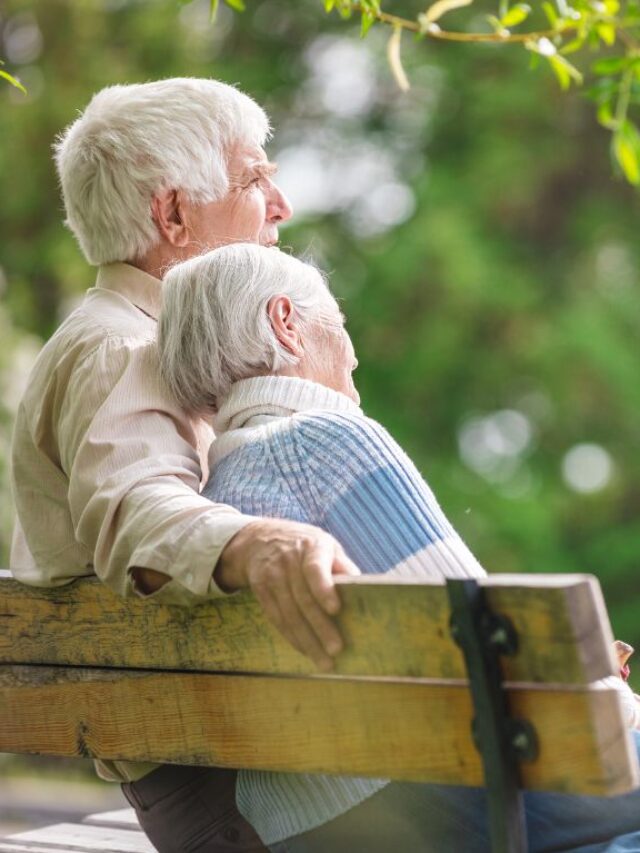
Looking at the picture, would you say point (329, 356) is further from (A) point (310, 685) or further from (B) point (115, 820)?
(B) point (115, 820)

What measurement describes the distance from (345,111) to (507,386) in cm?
194

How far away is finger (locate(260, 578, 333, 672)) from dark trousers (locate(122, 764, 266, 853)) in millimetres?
576

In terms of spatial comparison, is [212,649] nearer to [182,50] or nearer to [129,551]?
[129,551]

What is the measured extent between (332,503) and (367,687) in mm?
279

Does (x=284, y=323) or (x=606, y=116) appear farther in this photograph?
(x=606, y=116)

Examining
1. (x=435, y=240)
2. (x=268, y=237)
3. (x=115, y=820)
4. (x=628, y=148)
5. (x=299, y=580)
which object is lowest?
(x=435, y=240)

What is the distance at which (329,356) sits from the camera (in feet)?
7.12

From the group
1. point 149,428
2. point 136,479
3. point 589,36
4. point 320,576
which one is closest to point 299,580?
point 320,576

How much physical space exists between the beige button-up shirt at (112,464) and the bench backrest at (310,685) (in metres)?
0.06

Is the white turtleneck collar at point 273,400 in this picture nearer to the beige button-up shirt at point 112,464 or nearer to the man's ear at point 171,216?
the beige button-up shirt at point 112,464

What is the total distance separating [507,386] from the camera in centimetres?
941

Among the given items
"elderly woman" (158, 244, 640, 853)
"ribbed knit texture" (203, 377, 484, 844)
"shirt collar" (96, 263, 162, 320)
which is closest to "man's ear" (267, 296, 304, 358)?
"elderly woman" (158, 244, 640, 853)

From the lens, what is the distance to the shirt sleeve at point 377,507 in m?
1.83

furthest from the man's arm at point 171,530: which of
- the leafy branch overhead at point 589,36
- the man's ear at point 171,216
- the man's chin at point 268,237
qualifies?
the leafy branch overhead at point 589,36
